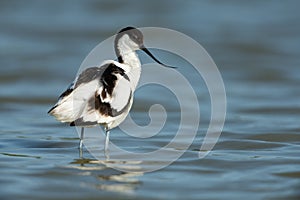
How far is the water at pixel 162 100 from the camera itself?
7008 millimetres

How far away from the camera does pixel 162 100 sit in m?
A: 12.0

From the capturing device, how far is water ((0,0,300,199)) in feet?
23.0

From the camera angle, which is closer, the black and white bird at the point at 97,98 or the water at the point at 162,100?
the water at the point at 162,100

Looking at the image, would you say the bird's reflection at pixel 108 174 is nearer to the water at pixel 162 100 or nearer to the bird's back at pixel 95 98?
the water at pixel 162 100

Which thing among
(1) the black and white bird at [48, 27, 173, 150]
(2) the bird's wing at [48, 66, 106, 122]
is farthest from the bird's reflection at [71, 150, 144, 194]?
(2) the bird's wing at [48, 66, 106, 122]

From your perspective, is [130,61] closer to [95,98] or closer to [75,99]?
[95,98]

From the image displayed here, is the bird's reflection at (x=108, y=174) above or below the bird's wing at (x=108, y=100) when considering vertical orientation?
below

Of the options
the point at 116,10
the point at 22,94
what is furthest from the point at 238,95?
the point at 116,10

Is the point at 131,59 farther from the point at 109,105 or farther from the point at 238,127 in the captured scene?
the point at 238,127

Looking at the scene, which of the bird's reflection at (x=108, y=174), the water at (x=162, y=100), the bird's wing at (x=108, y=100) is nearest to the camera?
the bird's reflection at (x=108, y=174)

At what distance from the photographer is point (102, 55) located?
1361cm

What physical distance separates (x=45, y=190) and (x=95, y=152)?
1757 mm

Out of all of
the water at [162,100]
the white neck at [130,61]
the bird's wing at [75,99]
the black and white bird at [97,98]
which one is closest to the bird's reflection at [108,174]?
the water at [162,100]

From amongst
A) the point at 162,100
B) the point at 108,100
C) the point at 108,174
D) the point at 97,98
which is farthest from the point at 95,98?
the point at 162,100
